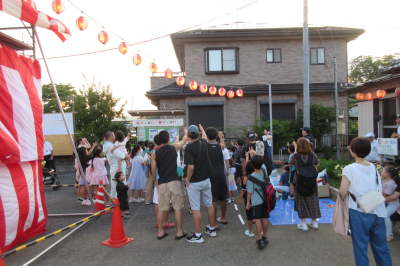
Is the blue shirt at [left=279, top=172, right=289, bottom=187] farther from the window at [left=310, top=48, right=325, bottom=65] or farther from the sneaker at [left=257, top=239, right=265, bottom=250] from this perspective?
the window at [left=310, top=48, right=325, bottom=65]

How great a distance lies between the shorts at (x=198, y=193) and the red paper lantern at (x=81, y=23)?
5.14 metres

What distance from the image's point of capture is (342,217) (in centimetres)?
324

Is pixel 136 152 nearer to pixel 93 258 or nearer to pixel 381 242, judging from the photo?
pixel 93 258

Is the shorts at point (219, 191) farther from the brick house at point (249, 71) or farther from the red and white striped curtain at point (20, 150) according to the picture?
the brick house at point (249, 71)

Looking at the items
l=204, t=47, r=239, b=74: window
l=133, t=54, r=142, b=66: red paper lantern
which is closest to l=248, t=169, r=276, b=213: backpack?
l=133, t=54, r=142, b=66: red paper lantern

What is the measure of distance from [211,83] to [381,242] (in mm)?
14349

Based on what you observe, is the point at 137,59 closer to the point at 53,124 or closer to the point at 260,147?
the point at 260,147

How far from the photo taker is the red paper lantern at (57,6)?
233 inches

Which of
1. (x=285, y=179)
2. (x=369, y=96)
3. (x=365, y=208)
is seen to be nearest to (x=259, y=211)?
(x=365, y=208)

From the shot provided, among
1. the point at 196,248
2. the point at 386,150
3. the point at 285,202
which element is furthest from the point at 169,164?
the point at 386,150

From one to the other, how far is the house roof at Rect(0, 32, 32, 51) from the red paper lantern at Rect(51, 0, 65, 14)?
1.17m

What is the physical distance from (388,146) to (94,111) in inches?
603

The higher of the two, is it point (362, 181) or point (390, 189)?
point (362, 181)

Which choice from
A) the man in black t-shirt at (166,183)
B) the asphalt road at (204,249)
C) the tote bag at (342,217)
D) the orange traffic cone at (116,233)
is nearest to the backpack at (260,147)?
the asphalt road at (204,249)
